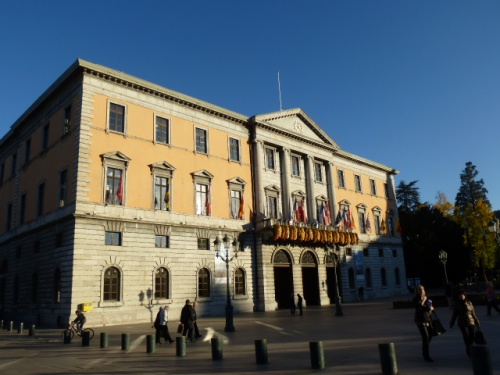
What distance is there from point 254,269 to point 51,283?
640 inches

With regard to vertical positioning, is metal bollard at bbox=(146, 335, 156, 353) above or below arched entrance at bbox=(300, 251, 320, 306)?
below

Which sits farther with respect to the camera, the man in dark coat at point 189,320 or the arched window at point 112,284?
the arched window at point 112,284

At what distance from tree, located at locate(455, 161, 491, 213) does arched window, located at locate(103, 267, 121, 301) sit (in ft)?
306

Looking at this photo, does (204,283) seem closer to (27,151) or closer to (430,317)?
(27,151)

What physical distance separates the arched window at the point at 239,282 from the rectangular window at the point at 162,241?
7129 millimetres

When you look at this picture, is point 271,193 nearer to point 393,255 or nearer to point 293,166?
point 293,166

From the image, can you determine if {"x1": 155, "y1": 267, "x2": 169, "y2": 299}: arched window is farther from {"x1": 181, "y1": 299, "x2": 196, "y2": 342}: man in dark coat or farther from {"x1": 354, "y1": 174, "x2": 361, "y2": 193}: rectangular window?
{"x1": 354, "y1": 174, "x2": 361, "y2": 193}: rectangular window

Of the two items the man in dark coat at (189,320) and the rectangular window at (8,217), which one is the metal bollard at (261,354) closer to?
the man in dark coat at (189,320)

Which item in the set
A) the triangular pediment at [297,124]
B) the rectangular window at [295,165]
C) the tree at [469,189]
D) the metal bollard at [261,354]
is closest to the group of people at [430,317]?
the metal bollard at [261,354]

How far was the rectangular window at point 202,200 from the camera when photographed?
1320 inches

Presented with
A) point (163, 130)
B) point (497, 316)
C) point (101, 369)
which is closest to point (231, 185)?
point (163, 130)

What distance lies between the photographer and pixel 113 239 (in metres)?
28.0

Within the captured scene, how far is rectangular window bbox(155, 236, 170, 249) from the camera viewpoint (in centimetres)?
3031

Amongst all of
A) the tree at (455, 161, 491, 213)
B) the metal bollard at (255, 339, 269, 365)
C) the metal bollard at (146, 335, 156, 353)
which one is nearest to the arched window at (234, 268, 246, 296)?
the metal bollard at (146, 335, 156, 353)
